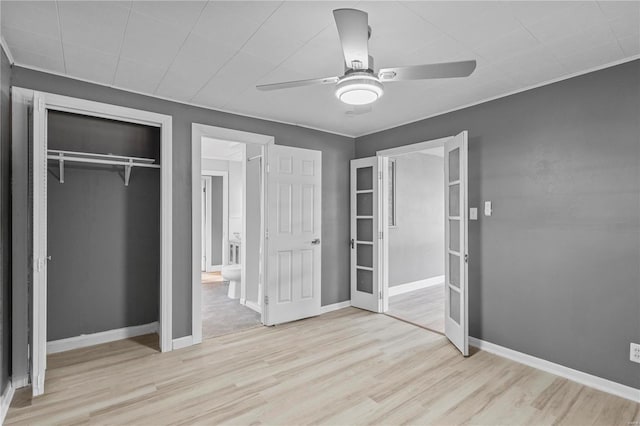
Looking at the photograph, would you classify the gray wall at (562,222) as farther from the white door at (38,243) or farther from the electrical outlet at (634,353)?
the white door at (38,243)

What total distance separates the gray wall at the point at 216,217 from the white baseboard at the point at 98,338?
12.1ft

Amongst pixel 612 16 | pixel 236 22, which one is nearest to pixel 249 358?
pixel 236 22

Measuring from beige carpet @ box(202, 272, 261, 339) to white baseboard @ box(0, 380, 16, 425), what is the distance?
1.51 metres

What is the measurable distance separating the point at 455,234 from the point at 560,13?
2.06 meters

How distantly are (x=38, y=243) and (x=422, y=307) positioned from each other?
169 inches

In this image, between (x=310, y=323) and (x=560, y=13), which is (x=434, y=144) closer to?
(x=560, y=13)

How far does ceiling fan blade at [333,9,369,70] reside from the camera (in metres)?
1.44

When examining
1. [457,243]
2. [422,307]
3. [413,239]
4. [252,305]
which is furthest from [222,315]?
[413,239]

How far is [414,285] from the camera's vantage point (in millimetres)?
5680

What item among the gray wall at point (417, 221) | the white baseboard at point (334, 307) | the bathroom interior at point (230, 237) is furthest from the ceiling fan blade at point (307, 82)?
the gray wall at point (417, 221)

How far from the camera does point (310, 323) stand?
400 centimetres

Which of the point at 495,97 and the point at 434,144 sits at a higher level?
the point at 495,97

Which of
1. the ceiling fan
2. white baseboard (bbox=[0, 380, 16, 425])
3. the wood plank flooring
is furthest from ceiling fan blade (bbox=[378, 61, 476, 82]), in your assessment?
white baseboard (bbox=[0, 380, 16, 425])

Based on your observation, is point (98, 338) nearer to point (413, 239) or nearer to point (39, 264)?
point (39, 264)
